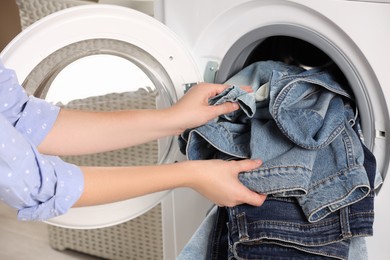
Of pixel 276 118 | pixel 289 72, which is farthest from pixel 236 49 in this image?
pixel 276 118

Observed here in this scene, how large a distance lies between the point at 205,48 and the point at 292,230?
Result: 0.37 metres

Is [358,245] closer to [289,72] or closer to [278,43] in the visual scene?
[289,72]

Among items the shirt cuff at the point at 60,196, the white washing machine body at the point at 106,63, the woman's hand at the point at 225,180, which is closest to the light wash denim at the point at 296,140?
the woman's hand at the point at 225,180

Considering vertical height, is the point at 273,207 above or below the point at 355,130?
below

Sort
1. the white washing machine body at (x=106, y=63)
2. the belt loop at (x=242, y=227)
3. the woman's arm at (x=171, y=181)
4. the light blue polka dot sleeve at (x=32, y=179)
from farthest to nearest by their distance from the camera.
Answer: the white washing machine body at (x=106, y=63) < the belt loop at (x=242, y=227) < the woman's arm at (x=171, y=181) < the light blue polka dot sleeve at (x=32, y=179)

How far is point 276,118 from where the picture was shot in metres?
0.95

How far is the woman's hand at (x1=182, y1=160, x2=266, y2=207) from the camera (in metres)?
0.96

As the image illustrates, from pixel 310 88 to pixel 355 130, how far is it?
100mm

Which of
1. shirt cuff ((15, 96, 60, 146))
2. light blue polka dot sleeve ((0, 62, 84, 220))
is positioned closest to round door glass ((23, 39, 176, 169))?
shirt cuff ((15, 96, 60, 146))

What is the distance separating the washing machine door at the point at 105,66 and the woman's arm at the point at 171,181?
0.72 ft

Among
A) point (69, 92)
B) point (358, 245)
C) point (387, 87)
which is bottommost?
point (358, 245)

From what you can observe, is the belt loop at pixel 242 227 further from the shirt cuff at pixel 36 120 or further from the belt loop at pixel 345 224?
the shirt cuff at pixel 36 120

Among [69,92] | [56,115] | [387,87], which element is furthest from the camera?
[69,92]

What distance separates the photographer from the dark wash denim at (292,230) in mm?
929
